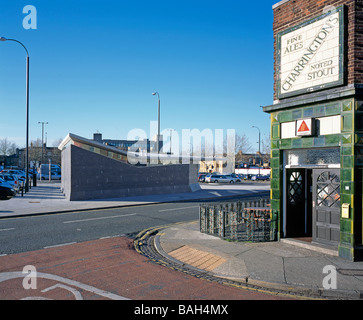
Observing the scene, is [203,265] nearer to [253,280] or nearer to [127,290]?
[253,280]

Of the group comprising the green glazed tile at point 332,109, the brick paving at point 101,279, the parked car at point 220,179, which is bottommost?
the brick paving at point 101,279

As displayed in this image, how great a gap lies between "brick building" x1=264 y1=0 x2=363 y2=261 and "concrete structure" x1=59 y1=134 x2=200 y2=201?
1512cm

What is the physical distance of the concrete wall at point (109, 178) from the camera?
21797mm

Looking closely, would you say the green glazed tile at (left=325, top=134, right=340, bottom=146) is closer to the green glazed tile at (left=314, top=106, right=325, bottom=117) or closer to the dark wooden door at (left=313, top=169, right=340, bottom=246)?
the green glazed tile at (left=314, top=106, right=325, bottom=117)

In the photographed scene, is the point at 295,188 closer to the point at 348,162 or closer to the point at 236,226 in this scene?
the point at 236,226

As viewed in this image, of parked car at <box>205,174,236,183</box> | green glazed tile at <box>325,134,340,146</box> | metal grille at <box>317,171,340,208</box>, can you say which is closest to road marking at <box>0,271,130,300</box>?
metal grille at <box>317,171,340,208</box>

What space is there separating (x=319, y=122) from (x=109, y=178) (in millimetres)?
17239

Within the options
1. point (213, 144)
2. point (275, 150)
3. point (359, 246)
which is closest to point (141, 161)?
point (275, 150)

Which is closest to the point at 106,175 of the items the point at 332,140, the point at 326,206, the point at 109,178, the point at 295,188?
the point at 109,178

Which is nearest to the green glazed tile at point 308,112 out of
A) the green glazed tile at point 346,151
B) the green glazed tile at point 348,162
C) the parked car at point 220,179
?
the green glazed tile at point 346,151

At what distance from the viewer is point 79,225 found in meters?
13.1

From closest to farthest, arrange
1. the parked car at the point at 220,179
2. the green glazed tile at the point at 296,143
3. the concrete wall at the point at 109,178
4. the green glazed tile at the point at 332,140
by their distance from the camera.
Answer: the green glazed tile at the point at 332,140 < the green glazed tile at the point at 296,143 < the concrete wall at the point at 109,178 < the parked car at the point at 220,179

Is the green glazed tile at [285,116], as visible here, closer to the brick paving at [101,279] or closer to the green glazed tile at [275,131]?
the green glazed tile at [275,131]

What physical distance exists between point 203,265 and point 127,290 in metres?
2.38
